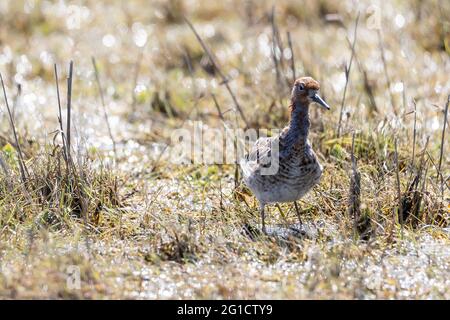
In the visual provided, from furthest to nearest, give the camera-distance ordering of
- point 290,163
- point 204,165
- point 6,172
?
1. point 204,165
2. point 6,172
3. point 290,163

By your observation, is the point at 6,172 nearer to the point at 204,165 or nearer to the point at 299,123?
the point at 204,165

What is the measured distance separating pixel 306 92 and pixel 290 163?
1.73 ft

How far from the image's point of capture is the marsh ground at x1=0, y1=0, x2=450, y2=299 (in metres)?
4.75

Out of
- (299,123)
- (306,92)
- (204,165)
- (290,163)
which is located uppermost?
(306,92)

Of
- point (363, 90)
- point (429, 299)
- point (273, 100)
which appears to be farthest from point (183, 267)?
point (363, 90)

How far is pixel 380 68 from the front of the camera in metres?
8.19

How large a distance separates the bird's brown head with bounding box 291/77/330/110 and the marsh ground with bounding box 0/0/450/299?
56 centimetres

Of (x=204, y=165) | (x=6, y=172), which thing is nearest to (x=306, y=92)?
(x=204, y=165)

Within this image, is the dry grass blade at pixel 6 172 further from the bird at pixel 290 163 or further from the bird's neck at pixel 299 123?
the bird's neck at pixel 299 123

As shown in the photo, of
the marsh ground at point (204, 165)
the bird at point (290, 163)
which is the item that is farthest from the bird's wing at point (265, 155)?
the marsh ground at point (204, 165)

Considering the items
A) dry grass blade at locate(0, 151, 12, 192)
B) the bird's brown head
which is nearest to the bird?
the bird's brown head

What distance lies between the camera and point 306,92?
17.9 ft

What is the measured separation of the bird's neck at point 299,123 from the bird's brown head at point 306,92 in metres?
0.02
